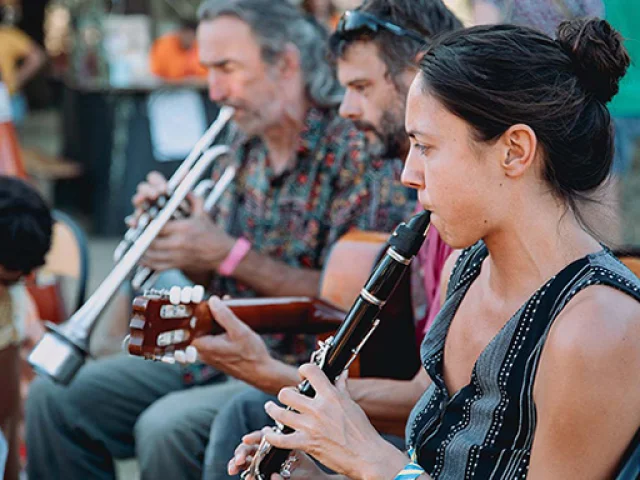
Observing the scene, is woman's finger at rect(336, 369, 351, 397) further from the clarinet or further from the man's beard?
the man's beard

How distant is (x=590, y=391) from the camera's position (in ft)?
4.49

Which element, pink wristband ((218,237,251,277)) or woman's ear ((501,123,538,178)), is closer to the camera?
woman's ear ((501,123,538,178))

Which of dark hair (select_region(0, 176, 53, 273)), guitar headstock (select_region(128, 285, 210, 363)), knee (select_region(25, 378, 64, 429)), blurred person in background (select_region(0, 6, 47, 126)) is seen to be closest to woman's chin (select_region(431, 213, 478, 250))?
guitar headstock (select_region(128, 285, 210, 363))

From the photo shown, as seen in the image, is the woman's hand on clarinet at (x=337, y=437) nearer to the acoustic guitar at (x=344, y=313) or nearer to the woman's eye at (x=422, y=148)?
the woman's eye at (x=422, y=148)

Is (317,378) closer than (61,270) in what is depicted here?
Yes

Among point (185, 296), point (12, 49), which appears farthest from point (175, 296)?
point (12, 49)

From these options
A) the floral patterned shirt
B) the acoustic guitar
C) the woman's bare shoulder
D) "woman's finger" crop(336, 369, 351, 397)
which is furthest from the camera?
the floral patterned shirt

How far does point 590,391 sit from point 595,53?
52cm

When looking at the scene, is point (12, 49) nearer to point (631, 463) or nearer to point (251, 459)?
point (251, 459)

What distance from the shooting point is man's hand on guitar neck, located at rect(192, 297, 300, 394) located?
211 cm

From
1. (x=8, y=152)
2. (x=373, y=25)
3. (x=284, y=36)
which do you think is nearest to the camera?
(x=373, y=25)

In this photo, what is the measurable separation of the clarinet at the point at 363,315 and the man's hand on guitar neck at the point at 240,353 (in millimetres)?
421

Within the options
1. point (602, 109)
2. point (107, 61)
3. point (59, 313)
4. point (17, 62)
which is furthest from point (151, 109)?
point (602, 109)

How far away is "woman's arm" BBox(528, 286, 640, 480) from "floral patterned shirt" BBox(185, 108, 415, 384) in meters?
1.29
